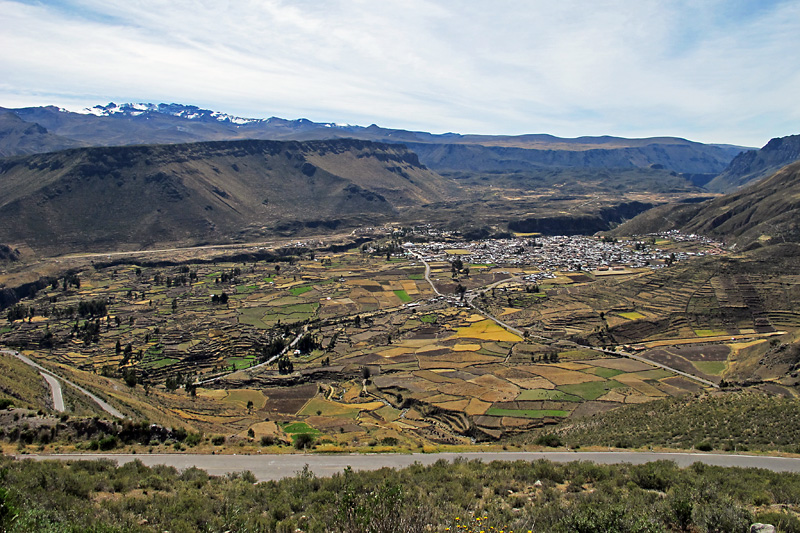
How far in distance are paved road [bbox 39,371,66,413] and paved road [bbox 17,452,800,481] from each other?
1499 cm

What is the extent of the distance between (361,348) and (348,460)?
161 ft

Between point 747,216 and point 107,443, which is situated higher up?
point 747,216

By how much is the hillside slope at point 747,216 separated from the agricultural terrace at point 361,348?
46004mm

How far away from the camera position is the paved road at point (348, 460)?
Result: 22172 mm

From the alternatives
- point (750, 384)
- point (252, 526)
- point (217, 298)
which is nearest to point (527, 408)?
point (750, 384)

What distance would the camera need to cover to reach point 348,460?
24141 mm

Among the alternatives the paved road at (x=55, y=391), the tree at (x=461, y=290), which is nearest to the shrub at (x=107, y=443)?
the paved road at (x=55, y=391)

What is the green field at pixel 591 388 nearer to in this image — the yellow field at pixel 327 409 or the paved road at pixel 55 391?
the yellow field at pixel 327 409

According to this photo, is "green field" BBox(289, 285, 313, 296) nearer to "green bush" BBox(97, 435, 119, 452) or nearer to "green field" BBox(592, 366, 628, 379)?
"green field" BBox(592, 366, 628, 379)

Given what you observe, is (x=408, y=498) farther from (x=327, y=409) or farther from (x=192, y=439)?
(x=327, y=409)

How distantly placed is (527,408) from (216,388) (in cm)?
3647

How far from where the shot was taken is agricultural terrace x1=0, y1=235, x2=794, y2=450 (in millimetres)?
46375

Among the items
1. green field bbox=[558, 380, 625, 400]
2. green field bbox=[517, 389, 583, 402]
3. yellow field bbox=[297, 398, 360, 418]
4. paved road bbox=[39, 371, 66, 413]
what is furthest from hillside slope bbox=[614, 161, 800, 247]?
paved road bbox=[39, 371, 66, 413]

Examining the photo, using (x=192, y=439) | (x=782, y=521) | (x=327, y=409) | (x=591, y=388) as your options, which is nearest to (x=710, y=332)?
(x=591, y=388)
